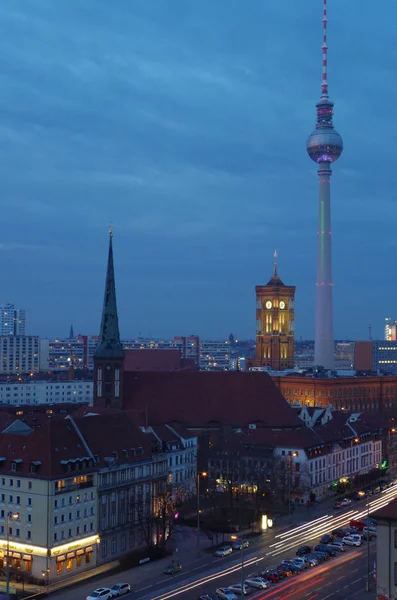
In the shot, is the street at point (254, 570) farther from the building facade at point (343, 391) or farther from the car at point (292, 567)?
the building facade at point (343, 391)

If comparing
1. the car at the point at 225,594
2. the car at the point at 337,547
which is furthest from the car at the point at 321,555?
the car at the point at 225,594

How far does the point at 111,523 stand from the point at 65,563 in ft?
22.1

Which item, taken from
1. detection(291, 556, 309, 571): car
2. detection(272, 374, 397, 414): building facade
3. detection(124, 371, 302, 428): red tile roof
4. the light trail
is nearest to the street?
the light trail

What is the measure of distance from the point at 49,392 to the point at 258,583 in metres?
141

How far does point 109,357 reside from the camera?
10331 centimetres

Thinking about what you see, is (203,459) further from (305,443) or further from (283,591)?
(283,591)

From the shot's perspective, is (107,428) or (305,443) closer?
(107,428)

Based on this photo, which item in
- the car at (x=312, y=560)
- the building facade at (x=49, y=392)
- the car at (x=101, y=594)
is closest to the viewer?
the car at (x=101, y=594)

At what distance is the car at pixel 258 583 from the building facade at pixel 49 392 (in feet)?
440

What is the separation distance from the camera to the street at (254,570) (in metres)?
59.4

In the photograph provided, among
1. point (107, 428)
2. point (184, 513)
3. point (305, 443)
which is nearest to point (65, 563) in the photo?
point (107, 428)

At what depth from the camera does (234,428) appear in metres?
107

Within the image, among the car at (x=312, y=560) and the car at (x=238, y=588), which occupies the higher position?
the car at (x=312, y=560)

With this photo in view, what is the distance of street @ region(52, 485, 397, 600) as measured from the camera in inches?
2338
